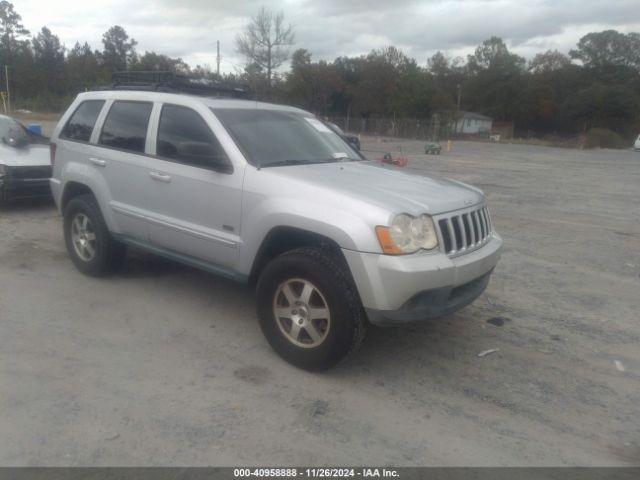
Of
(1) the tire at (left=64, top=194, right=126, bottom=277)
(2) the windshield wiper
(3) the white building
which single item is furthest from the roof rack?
(3) the white building

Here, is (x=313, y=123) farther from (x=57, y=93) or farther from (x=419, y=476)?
(x=57, y=93)

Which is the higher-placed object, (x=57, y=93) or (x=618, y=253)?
(x=57, y=93)

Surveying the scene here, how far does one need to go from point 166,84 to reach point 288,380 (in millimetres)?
3256

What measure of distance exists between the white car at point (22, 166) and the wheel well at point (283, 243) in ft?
18.5

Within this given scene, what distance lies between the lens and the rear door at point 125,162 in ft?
16.3

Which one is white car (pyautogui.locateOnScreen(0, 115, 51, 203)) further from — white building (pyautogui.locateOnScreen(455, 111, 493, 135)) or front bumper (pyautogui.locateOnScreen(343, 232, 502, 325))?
→ white building (pyautogui.locateOnScreen(455, 111, 493, 135))

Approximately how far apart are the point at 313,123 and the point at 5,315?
3238 mm

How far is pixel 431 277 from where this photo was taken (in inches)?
140

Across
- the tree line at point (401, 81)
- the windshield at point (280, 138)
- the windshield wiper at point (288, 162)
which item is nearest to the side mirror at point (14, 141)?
the windshield at point (280, 138)

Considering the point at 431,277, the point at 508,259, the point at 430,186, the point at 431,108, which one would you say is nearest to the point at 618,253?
the point at 508,259

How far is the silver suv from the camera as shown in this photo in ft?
11.8

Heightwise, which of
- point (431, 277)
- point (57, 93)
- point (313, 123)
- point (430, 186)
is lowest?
point (431, 277)

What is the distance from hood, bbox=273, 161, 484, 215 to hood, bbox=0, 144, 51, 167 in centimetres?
575

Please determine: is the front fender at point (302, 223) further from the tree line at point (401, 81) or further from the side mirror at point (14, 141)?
→ the tree line at point (401, 81)
